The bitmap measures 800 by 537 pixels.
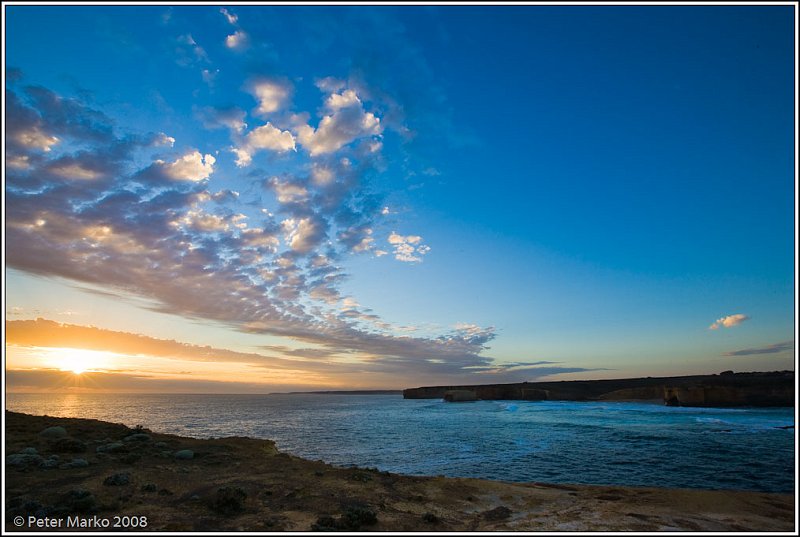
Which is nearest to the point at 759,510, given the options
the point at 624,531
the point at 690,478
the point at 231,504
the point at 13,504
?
the point at 624,531

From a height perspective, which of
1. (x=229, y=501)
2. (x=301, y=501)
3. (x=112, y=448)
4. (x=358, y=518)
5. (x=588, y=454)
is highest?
(x=229, y=501)

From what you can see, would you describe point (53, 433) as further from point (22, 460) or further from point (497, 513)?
point (497, 513)

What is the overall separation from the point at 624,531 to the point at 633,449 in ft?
113

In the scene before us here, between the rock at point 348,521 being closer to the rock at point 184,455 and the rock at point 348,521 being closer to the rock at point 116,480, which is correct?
the rock at point 116,480

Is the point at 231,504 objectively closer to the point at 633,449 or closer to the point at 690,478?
the point at 690,478

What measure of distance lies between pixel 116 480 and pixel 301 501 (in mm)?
10421

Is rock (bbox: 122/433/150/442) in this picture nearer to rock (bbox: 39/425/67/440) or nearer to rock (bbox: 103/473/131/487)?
rock (bbox: 39/425/67/440)

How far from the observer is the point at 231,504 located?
17.3 m

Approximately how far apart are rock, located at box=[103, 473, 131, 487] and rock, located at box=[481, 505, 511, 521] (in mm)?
19294

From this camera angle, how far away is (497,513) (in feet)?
60.7

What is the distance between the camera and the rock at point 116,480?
19.8 m

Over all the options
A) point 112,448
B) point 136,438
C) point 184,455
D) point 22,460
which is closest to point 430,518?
point 184,455

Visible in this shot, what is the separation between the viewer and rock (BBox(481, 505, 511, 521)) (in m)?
17.8

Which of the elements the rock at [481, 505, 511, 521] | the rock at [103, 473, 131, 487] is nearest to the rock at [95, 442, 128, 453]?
the rock at [103, 473, 131, 487]
